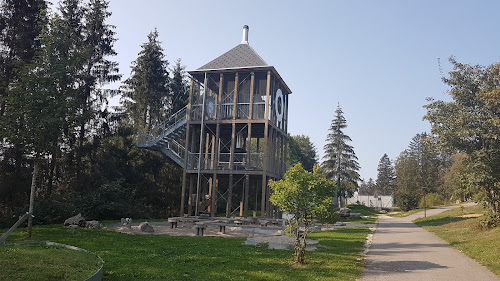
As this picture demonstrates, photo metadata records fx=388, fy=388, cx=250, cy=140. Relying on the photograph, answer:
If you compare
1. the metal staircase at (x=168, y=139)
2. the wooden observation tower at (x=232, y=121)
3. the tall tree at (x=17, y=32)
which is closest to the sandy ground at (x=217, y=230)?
the wooden observation tower at (x=232, y=121)

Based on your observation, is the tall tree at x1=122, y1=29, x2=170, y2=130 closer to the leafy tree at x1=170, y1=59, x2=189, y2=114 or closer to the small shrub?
the leafy tree at x1=170, y1=59, x2=189, y2=114

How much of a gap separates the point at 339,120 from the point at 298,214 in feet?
176

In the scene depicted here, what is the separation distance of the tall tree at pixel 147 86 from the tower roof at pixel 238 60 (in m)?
13.6

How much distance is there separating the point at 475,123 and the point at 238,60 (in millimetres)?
15214

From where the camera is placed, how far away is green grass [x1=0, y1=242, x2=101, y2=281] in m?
6.62

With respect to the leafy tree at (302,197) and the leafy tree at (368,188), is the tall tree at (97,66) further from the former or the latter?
the leafy tree at (368,188)

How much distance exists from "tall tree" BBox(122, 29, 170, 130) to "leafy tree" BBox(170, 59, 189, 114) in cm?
199

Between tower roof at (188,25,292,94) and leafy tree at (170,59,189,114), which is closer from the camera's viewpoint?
tower roof at (188,25,292,94)

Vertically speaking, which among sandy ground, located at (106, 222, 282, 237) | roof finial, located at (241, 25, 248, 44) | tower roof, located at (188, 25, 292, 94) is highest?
roof finial, located at (241, 25, 248, 44)

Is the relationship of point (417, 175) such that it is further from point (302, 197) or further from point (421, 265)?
point (302, 197)

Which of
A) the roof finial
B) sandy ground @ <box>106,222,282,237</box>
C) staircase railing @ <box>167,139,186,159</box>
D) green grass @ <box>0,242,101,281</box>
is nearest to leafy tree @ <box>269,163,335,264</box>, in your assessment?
green grass @ <box>0,242,101,281</box>

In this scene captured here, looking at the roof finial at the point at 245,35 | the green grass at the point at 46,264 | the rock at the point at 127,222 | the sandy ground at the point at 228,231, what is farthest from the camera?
the roof finial at the point at 245,35

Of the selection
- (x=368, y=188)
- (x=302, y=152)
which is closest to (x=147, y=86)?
(x=302, y=152)

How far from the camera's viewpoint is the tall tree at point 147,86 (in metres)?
39.1
